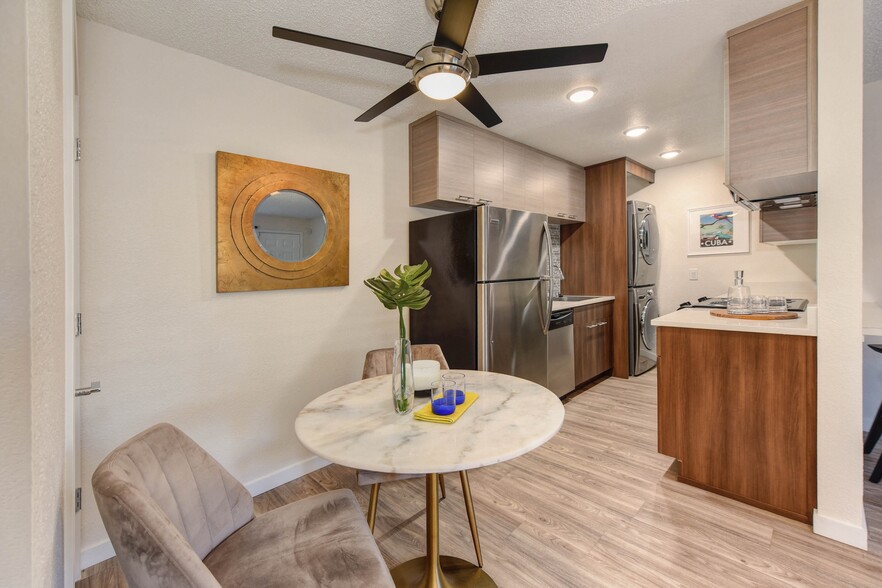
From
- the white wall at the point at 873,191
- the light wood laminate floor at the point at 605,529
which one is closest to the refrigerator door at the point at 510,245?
the light wood laminate floor at the point at 605,529

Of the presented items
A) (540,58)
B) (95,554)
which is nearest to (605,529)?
(540,58)

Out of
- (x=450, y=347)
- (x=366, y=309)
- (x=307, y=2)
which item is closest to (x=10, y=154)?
(x=307, y=2)

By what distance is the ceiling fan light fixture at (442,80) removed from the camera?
4.71 ft

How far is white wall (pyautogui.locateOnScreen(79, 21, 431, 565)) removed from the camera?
169 cm

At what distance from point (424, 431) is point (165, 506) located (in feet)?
2.27

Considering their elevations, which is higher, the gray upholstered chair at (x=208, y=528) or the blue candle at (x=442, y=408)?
the blue candle at (x=442, y=408)

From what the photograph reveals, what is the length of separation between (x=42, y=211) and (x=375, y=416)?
0.97 meters

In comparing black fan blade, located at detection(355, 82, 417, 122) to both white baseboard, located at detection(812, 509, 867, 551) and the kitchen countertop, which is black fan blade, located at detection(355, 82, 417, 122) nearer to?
the kitchen countertop

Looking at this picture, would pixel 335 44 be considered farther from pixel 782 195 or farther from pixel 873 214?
pixel 873 214

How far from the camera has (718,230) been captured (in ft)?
13.2

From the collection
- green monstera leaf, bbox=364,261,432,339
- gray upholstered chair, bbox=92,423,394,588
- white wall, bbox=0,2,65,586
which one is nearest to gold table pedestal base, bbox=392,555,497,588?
gray upholstered chair, bbox=92,423,394,588

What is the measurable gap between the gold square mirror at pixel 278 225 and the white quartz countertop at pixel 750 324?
2.06 meters

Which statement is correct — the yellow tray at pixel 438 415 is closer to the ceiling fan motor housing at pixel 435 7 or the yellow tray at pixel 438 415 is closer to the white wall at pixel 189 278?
the white wall at pixel 189 278

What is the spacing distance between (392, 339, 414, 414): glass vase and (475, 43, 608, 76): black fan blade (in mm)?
1170
